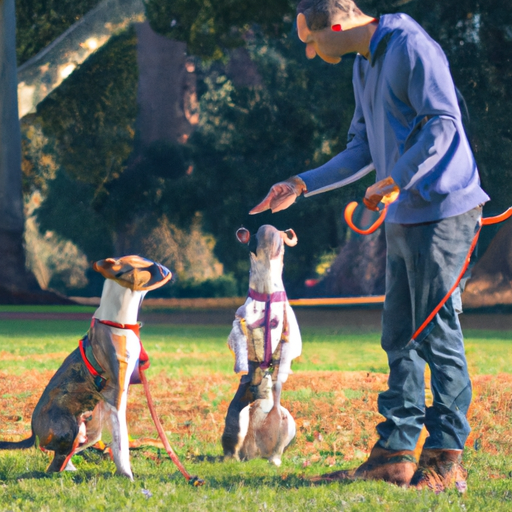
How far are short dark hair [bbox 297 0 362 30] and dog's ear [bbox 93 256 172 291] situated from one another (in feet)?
4.70

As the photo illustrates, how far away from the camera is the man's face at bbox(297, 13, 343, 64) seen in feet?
14.1

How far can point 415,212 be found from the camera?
412 cm

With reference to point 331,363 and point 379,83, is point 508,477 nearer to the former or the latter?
point 379,83

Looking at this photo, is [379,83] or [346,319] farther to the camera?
[346,319]

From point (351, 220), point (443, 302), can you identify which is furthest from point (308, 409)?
point (351, 220)

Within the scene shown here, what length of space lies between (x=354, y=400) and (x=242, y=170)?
14829mm

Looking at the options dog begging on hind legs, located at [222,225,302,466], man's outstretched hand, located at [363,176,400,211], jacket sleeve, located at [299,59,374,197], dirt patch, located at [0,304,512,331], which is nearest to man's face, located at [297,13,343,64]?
jacket sleeve, located at [299,59,374,197]

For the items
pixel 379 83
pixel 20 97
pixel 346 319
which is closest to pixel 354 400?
pixel 379 83

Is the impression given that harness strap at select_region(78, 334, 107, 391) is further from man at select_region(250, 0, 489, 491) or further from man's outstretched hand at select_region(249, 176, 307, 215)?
man at select_region(250, 0, 489, 491)

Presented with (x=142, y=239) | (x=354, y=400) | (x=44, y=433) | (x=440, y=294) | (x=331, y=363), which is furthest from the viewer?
(x=142, y=239)

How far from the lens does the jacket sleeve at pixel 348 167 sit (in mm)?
4613

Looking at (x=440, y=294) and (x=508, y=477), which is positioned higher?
(x=440, y=294)

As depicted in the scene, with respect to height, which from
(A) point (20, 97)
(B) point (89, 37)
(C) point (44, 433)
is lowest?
(C) point (44, 433)

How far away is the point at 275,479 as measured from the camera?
4531mm
